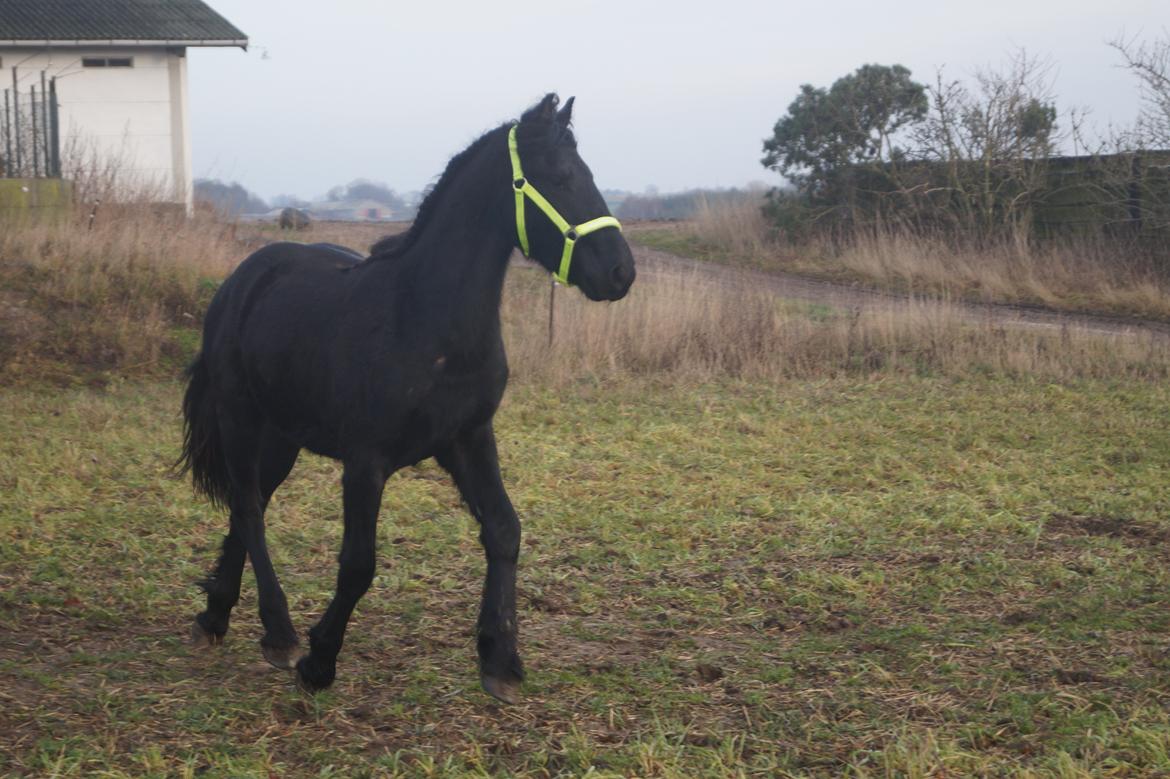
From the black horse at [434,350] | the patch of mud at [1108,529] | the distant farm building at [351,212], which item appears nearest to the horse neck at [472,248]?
the black horse at [434,350]

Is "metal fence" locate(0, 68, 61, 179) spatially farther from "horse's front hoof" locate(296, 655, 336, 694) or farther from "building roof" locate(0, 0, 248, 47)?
"horse's front hoof" locate(296, 655, 336, 694)

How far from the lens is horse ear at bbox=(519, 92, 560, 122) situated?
4.21 meters

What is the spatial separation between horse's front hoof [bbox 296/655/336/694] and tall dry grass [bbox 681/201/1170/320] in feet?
44.4

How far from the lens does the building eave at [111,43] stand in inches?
842

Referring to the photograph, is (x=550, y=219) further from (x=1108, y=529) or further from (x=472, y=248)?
(x=1108, y=529)

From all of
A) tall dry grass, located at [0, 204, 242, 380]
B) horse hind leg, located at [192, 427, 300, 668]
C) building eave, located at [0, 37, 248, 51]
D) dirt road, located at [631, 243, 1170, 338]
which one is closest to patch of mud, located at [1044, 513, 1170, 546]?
horse hind leg, located at [192, 427, 300, 668]

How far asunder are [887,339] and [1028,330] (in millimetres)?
1918

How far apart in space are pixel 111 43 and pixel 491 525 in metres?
20.4

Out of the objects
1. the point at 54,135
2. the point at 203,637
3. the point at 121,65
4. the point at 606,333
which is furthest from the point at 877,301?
the point at 121,65

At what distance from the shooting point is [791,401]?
427 inches

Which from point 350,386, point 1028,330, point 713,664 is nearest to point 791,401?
point 1028,330

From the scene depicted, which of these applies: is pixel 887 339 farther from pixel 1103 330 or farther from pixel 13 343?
pixel 13 343

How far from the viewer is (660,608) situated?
17.9 feet

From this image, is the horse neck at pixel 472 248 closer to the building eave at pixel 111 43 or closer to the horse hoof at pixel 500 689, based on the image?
the horse hoof at pixel 500 689
